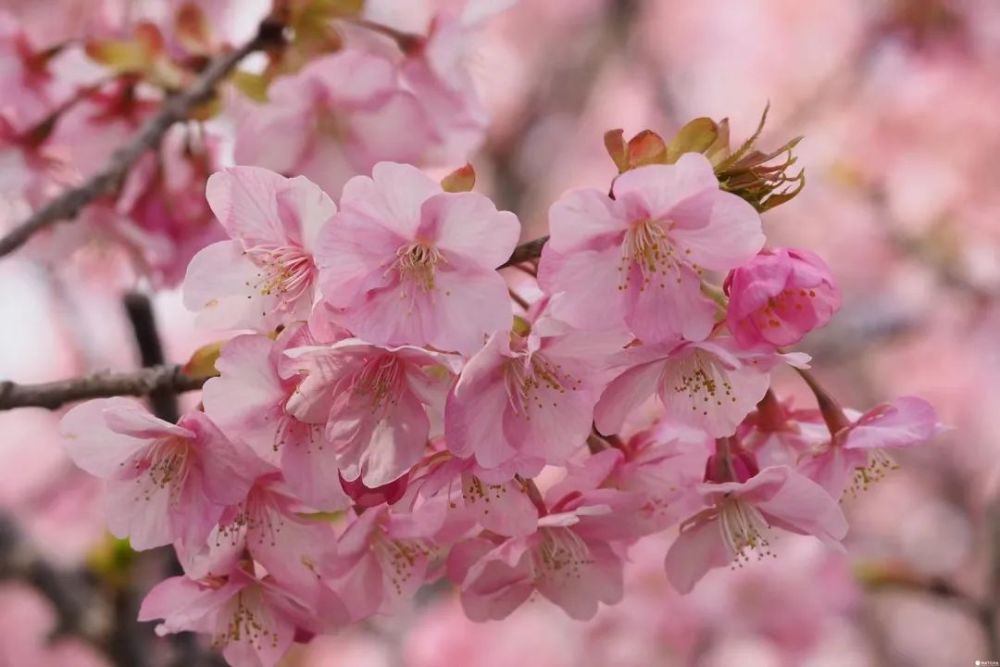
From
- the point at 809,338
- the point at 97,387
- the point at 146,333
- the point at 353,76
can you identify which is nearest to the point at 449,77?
the point at 353,76

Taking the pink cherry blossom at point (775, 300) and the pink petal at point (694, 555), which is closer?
the pink cherry blossom at point (775, 300)

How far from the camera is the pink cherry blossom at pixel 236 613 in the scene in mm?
843

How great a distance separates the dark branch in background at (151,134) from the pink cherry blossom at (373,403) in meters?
0.48

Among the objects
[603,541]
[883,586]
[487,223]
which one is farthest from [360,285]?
[883,586]

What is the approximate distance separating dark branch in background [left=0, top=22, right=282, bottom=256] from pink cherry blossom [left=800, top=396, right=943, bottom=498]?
78 cm

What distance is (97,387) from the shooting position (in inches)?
32.4

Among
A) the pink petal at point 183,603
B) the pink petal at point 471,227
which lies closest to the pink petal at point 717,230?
the pink petal at point 471,227

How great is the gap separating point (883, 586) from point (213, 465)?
133 cm

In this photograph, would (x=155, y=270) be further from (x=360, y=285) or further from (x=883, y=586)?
(x=883, y=586)

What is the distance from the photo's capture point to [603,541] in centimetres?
89

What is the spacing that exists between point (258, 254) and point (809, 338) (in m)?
1.98

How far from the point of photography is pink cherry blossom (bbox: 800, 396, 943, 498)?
82cm

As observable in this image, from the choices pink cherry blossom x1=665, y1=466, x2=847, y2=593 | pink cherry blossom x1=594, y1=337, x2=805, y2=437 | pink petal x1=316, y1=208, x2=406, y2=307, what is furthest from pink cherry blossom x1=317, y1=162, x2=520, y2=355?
pink cherry blossom x1=665, y1=466, x2=847, y2=593

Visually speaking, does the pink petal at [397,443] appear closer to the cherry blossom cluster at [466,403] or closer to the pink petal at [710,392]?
the cherry blossom cluster at [466,403]
